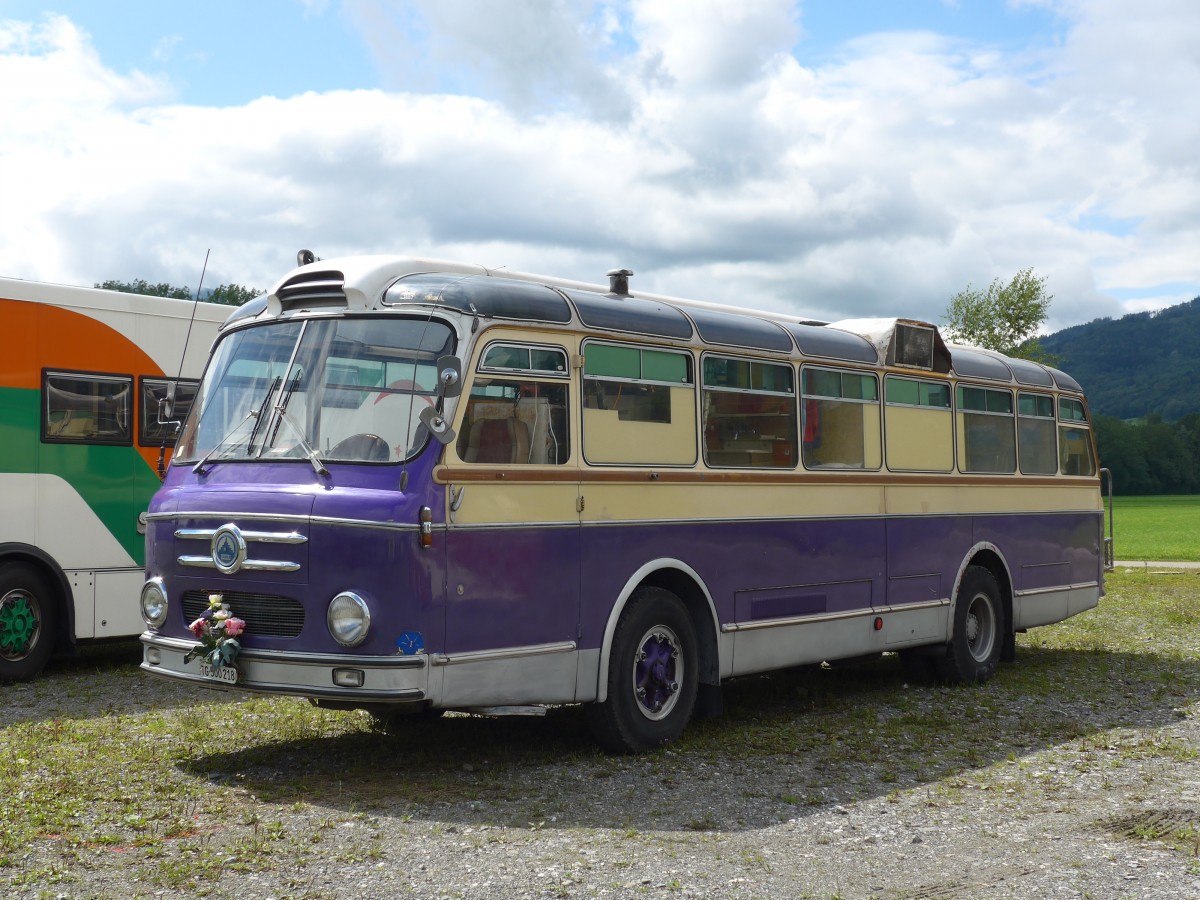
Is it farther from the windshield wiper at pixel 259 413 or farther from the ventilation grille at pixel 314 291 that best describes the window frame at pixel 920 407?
the windshield wiper at pixel 259 413

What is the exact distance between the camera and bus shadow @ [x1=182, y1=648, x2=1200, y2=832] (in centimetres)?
775

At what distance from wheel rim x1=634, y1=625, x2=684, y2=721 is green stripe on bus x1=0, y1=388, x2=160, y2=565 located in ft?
19.5

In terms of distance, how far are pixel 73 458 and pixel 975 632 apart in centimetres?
856

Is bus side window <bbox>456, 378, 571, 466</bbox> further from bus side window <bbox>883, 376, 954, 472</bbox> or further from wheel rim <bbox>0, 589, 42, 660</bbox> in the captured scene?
wheel rim <bbox>0, 589, 42, 660</bbox>

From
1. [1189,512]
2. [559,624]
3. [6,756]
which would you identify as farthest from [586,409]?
[1189,512]

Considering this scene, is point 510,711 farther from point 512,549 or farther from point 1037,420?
point 1037,420

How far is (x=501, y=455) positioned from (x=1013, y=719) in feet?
16.6

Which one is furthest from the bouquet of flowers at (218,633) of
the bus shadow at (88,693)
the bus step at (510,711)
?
the bus shadow at (88,693)

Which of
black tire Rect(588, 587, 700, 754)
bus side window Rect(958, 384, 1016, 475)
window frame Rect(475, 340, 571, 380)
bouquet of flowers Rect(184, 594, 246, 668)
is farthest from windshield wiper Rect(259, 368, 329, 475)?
bus side window Rect(958, 384, 1016, 475)

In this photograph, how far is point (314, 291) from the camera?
8.67m

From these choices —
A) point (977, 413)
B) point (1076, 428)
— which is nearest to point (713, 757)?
point (977, 413)

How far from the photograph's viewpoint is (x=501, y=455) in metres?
8.30

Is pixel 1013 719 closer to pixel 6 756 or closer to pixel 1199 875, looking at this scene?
pixel 1199 875

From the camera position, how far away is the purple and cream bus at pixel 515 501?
7.79 meters
